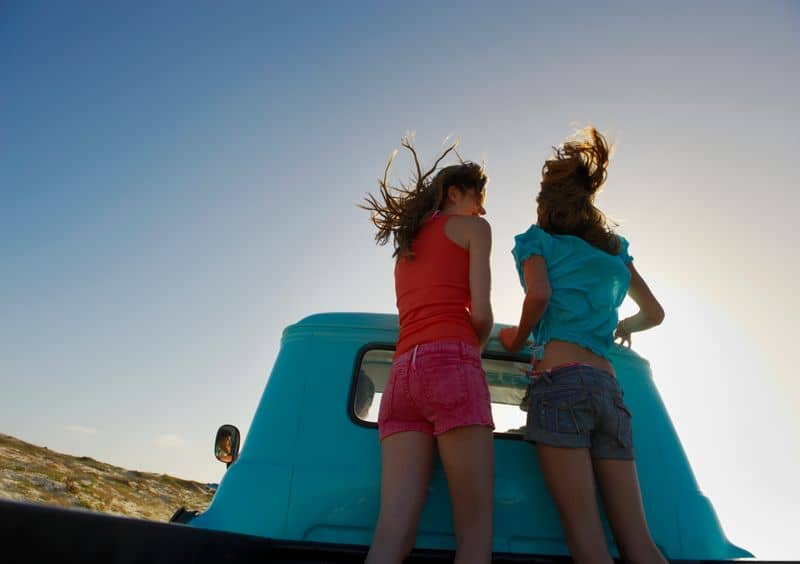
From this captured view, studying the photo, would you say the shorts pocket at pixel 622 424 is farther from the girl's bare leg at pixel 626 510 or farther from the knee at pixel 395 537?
the knee at pixel 395 537

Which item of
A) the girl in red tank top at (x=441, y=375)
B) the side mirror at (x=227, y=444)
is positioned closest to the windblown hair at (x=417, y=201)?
the girl in red tank top at (x=441, y=375)

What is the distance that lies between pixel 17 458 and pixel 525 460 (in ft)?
46.7

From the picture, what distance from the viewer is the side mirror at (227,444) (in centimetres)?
335

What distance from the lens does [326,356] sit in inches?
119

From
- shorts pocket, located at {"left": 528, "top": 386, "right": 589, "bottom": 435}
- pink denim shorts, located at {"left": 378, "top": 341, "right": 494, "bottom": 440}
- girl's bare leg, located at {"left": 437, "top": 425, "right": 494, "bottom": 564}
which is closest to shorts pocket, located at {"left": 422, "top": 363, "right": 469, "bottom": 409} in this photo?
pink denim shorts, located at {"left": 378, "top": 341, "right": 494, "bottom": 440}

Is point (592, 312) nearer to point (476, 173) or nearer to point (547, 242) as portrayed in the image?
point (547, 242)

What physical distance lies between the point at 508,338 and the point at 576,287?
379 millimetres

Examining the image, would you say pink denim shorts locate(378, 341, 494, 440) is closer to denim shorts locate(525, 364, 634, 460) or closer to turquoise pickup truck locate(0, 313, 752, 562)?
denim shorts locate(525, 364, 634, 460)

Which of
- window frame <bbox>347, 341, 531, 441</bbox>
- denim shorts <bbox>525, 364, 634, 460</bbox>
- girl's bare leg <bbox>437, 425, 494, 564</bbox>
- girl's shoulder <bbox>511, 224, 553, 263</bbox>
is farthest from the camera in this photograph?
window frame <bbox>347, 341, 531, 441</bbox>

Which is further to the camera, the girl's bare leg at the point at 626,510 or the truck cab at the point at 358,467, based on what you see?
the truck cab at the point at 358,467

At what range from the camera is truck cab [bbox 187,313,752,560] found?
2.55 m

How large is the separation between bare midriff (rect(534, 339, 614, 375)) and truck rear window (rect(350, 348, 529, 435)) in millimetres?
530

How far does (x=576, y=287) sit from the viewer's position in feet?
8.70

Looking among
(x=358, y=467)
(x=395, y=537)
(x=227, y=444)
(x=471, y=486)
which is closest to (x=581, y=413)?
(x=471, y=486)
